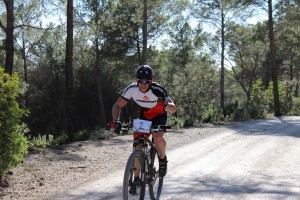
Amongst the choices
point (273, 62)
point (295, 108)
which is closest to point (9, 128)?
point (273, 62)

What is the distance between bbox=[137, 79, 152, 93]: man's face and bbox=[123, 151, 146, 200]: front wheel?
32.9 inches

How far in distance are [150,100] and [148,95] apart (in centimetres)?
8

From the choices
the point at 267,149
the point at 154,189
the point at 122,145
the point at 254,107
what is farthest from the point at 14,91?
the point at 254,107

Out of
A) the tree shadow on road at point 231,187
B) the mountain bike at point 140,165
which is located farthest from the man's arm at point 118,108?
the tree shadow on road at point 231,187

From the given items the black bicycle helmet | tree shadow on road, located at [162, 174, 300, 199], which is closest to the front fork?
the black bicycle helmet

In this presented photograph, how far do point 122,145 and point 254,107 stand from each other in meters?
13.7

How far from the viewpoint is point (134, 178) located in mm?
4434

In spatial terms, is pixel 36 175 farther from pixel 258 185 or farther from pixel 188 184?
pixel 258 185

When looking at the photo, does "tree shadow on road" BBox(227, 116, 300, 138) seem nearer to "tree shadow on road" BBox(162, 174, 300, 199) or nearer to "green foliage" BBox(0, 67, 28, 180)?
"tree shadow on road" BBox(162, 174, 300, 199)

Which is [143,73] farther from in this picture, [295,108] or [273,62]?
[295,108]

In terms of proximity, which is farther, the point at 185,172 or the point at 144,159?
the point at 185,172

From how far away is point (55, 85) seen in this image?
39094mm

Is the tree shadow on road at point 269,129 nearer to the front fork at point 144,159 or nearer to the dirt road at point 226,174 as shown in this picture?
the dirt road at point 226,174

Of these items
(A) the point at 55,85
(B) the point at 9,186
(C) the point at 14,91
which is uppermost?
(A) the point at 55,85
